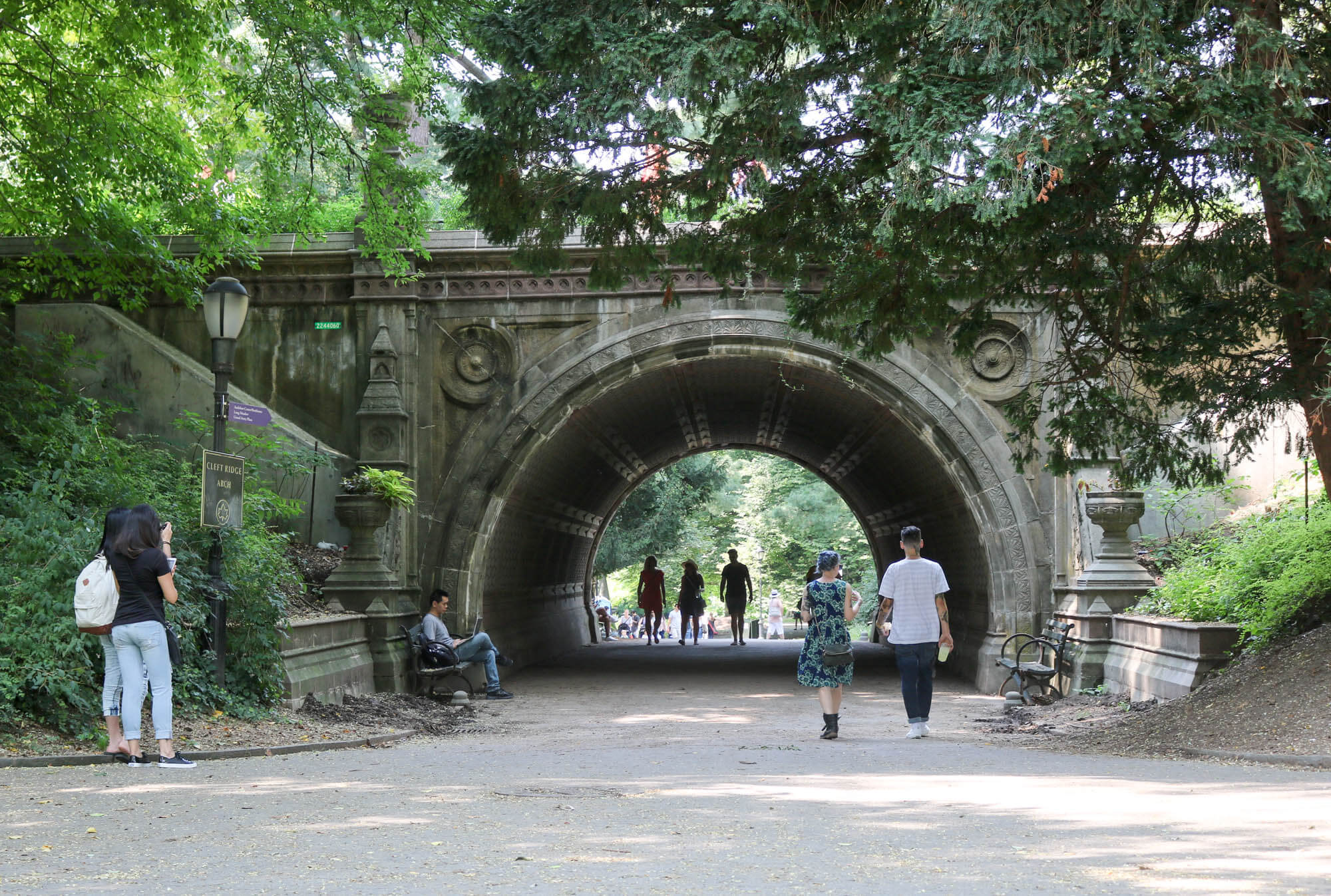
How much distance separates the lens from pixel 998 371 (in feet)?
49.9

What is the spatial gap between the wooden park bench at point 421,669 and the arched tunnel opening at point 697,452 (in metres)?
1.66

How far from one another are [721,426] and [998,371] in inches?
336

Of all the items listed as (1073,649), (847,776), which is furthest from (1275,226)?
(1073,649)

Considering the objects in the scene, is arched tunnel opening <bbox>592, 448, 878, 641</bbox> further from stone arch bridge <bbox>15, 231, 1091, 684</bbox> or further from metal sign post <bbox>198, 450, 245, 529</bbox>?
metal sign post <bbox>198, 450, 245, 529</bbox>

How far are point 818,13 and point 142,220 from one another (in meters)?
9.94

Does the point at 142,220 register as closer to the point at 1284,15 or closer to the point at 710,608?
the point at 1284,15

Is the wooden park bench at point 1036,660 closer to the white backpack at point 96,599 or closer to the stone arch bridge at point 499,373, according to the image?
the stone arch bridge at point 499,373

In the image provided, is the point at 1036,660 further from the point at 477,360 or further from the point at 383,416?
the point at 383,416

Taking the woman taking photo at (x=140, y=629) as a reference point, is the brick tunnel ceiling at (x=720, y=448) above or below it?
above

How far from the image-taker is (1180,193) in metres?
8.37

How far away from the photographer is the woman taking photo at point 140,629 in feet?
24.7

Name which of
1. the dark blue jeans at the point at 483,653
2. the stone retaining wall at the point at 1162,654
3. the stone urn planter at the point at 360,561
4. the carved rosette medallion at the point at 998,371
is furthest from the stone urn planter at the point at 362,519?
the stone retaining wall at the point at 1162,654

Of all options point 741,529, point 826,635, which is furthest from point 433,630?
point 741,529

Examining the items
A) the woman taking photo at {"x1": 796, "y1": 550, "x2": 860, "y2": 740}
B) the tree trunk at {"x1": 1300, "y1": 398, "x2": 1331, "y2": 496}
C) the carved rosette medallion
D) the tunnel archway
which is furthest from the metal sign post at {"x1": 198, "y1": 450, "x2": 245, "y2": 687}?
the carved rosette medallion
